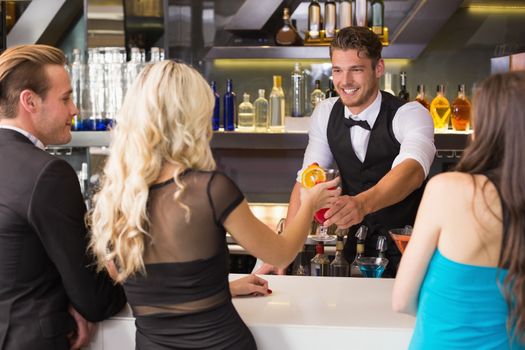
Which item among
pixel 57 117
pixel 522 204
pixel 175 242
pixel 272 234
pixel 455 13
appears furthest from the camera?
pixel 455 13

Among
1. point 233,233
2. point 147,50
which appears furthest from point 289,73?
point 233,233

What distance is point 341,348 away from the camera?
1812mm

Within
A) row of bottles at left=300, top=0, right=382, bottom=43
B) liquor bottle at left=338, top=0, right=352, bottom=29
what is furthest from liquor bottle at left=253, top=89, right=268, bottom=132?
liquor bottle at left=338, top=0, right=352, bottom=29

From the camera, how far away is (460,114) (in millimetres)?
4055

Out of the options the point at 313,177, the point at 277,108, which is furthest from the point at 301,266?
the point at 277,108

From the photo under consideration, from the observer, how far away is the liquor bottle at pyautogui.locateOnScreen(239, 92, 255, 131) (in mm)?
4266

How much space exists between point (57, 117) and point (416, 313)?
1024mm

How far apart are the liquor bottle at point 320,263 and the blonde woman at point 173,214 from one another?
80cm

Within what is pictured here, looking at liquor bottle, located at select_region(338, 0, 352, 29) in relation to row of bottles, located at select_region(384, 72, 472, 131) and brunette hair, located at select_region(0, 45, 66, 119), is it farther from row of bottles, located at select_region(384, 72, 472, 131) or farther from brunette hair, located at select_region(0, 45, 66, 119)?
brunette hair, located at select_region(0, 45, 66, 119)

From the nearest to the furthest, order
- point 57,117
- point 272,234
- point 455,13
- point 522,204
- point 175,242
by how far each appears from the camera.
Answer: point 522,204 < point 175,242 < point 272,234 < point 57,117 < point 455,13

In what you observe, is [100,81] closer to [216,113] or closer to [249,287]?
[216,113]

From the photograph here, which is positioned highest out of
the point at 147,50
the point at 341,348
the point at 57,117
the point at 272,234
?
the point at 147,50

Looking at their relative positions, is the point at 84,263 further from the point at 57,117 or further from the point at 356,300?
the point at 356,300

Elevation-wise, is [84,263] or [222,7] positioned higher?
[222,7]
